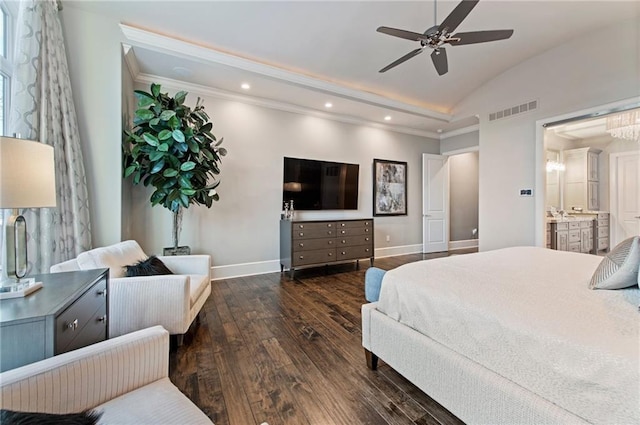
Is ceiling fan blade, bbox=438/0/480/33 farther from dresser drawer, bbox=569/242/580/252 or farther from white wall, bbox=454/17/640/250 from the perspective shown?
dresser drawer, bbox=569/242/580/252

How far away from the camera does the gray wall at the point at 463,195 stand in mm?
6785

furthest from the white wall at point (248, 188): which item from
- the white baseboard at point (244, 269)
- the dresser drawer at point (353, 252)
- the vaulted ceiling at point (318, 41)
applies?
the dresser drawer at point (353, 252)

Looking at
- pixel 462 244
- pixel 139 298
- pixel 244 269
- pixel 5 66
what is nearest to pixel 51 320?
pixel 139 298

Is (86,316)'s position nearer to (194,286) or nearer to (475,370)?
(194,286)

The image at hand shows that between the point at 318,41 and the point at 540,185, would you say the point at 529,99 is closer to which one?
the point at 540,185

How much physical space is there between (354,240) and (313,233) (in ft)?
2.86

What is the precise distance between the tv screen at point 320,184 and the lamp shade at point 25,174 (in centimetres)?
337

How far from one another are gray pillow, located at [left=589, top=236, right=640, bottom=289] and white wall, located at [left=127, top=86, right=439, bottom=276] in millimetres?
3855

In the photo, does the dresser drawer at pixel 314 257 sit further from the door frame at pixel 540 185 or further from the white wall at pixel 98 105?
the door frame at pixel 540 185

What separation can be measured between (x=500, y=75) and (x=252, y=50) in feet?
14.2

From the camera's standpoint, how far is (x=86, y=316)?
1349 mm

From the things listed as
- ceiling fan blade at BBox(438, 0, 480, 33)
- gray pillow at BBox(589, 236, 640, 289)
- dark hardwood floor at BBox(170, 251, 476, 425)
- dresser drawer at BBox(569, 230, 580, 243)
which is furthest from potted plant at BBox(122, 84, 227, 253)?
dresser drawer at BBox(569, 230, 580, 243)

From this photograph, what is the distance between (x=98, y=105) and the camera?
279cm

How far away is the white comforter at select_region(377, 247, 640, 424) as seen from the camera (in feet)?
2.87
